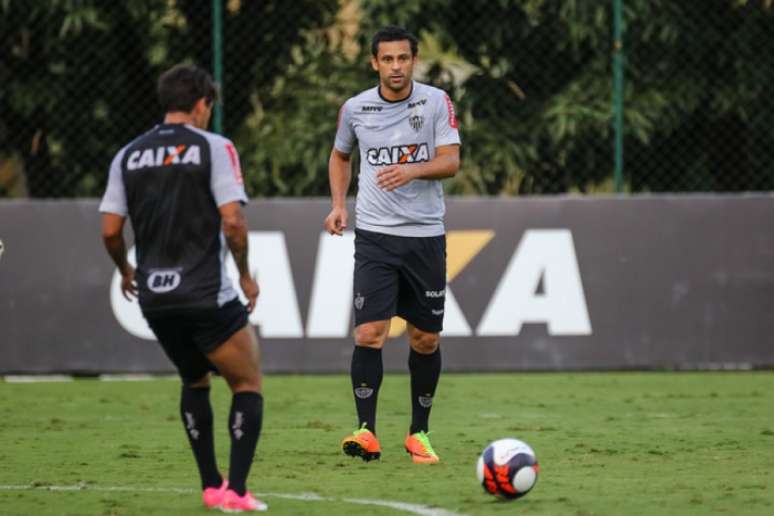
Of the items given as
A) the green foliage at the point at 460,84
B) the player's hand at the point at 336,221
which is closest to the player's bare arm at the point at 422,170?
the player's hand at the point at 336,221

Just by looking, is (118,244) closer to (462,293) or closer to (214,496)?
(214,496)

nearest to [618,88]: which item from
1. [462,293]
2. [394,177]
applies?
[462,293]

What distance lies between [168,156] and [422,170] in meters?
2.37

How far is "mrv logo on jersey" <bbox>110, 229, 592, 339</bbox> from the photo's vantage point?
14289mm

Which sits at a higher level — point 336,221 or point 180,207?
point 180,207

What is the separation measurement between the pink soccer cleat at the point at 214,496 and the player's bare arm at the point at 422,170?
2.26m

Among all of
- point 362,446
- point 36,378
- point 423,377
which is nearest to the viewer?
point 362,446

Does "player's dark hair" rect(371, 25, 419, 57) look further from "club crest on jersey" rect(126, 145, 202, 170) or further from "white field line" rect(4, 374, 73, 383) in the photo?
"white field line" rect(4, 374, 73, 383)

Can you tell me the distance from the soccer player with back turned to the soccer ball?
100cm

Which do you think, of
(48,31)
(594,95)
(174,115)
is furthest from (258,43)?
(174,115)

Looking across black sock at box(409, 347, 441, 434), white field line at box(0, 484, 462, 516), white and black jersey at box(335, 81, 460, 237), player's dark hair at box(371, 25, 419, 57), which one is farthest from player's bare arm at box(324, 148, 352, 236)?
white field line at box(0, 484, 462, 516)

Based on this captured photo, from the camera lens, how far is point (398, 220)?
910 centimetres

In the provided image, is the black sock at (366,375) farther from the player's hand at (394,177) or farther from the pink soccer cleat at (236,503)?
the pink soccer cleat at (236,503)

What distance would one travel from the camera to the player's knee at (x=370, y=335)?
9.08 m
